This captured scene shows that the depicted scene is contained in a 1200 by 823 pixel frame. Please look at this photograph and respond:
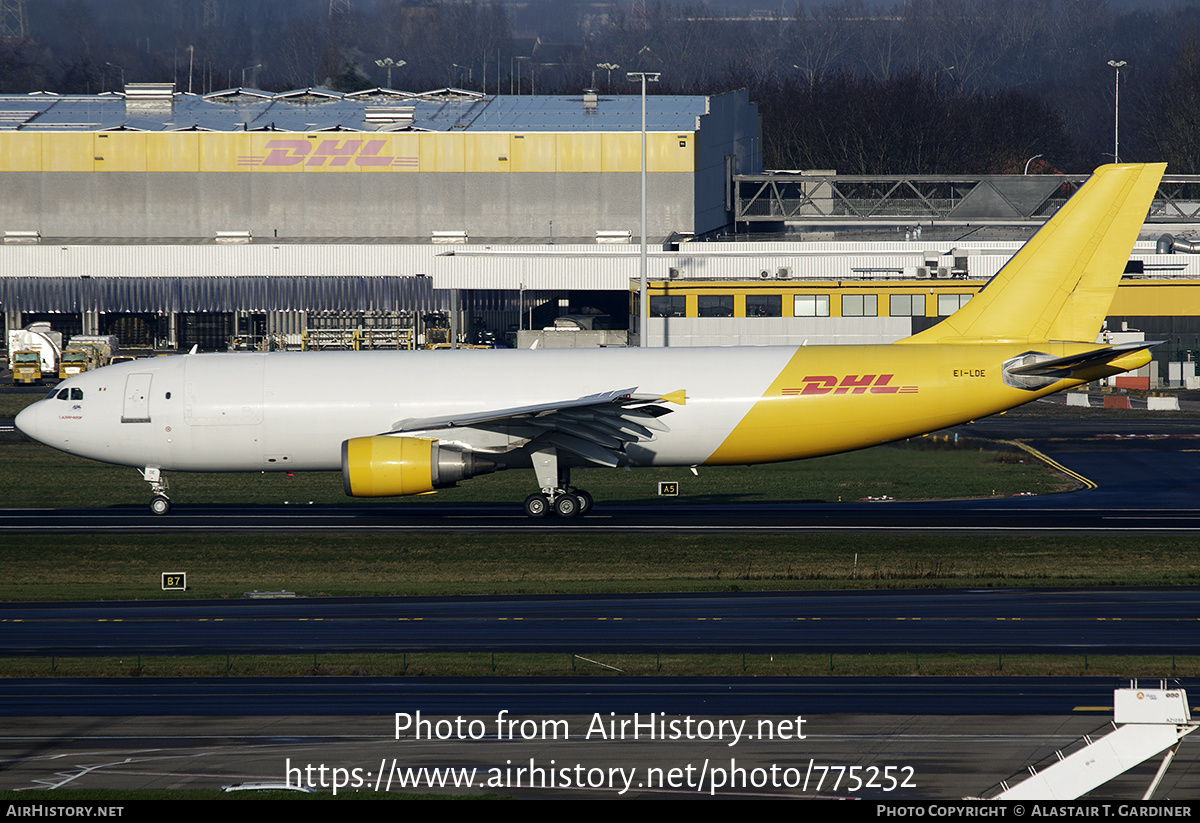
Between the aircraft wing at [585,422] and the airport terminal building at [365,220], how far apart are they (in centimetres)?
4928

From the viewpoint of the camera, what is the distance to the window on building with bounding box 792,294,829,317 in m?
76.6

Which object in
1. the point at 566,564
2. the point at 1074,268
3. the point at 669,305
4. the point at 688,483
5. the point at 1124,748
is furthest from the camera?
the point at 669,305

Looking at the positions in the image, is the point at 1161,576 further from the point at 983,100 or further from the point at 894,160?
the point at 983,100

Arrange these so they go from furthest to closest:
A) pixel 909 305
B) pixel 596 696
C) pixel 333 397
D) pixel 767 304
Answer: pixel 767 304 < pixel 909 305 < pixel 333 397 < pixel 596 696

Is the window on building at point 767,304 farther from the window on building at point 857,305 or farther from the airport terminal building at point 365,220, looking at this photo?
the airport terminal building at point 365,220

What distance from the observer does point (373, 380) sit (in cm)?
3897

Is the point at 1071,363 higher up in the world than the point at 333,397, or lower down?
higher up

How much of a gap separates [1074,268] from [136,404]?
28.1 meters

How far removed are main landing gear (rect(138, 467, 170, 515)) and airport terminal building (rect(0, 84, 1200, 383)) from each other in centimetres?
4801

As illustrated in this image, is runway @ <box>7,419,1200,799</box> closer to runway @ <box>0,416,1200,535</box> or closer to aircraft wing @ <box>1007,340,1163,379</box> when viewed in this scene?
runway @ <box>0,416,1200,535</box>

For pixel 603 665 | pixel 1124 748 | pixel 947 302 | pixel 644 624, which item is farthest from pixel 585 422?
pixel 947 302

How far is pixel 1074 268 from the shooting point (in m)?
38.0

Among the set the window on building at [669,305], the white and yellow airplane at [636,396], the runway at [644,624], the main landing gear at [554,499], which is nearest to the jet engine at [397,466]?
the white and yellow airplane at [636,396]

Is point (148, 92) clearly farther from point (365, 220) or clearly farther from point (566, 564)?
point (566, 564)
